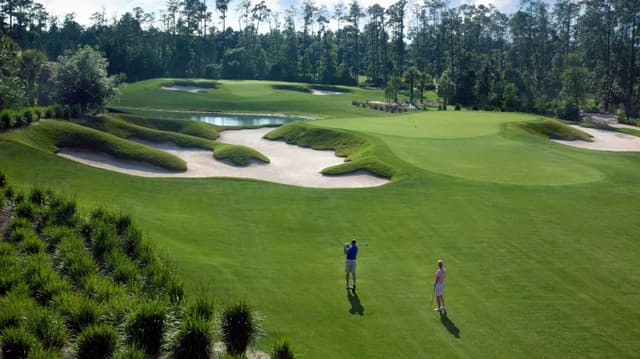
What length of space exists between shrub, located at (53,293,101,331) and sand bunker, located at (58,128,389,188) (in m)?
23.7

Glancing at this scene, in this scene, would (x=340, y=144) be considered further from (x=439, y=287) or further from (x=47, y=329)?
(x=47, y=329)

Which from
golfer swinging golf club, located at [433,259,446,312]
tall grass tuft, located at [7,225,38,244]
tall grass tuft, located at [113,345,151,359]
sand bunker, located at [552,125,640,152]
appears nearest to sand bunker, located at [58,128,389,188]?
tall grass tuft, located at [7,225,38,244]

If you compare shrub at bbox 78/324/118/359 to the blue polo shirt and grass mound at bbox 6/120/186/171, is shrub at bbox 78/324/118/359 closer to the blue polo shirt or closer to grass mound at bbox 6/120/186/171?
the blue polo shirt

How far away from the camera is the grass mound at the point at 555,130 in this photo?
55853 millimetres

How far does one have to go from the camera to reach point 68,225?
19219mm

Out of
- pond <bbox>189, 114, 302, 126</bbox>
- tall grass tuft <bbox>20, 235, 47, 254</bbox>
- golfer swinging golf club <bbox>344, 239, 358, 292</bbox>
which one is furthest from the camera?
pond <bbox>189, 114, 302, 126</bbox>

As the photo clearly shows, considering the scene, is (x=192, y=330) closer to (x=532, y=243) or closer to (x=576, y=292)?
(x=576, y=292)

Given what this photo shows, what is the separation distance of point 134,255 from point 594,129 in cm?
5962

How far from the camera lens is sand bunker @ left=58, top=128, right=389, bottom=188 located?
3641 cm

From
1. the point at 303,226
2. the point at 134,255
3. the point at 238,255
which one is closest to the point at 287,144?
the point at 303,226

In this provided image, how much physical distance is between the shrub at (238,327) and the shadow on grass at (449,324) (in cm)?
613

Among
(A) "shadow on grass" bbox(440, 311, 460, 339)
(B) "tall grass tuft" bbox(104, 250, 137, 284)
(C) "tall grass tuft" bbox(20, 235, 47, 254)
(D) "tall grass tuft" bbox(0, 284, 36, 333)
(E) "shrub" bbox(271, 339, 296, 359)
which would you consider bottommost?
(A) "shadow on grass" bbox(440, 311, 460, 339)

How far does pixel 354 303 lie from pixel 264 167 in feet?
82.5

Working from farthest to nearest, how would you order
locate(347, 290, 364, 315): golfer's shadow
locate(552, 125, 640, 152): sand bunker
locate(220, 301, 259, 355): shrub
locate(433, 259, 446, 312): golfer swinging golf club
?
locate(552, 125, 640, 152): sand bunker, locate(433, 259, 446, 312): golfer swinging golf club, locate(347, 290, 364, 315): golfer's shadow, locate(220, 301, 259, 355): shrub
